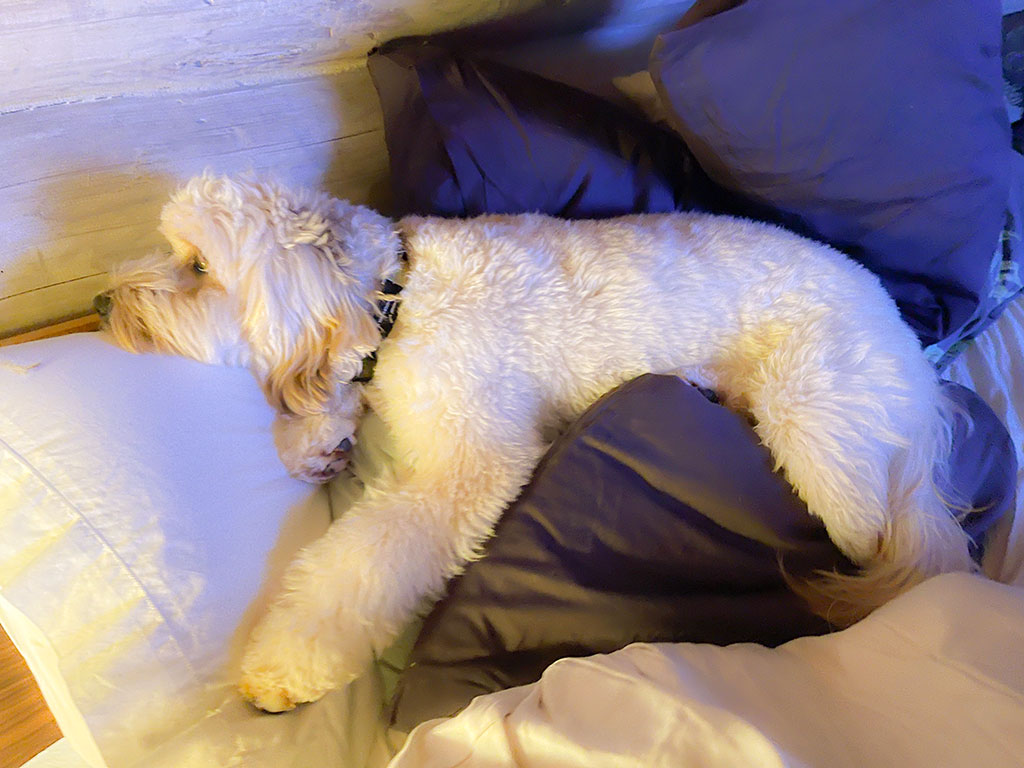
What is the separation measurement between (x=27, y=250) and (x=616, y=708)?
130cm

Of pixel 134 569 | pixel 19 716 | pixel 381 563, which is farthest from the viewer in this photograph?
pixel 19 716

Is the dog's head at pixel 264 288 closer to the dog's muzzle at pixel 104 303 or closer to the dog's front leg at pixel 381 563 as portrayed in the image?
the dog's muzzle at pixel 104 303

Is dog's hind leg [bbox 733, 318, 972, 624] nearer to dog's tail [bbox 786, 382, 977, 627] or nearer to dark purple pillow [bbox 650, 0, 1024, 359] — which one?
dog's tail [bbox 786, 382, 977, 627]

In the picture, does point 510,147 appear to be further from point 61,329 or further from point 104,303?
point 61,329

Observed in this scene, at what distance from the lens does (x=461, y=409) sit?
1188 millimetres

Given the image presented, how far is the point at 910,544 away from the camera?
42.5 inches

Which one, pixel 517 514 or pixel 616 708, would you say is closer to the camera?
pixel 616 708

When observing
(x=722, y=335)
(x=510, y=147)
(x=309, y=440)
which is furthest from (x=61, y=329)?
(x=722, y=335)

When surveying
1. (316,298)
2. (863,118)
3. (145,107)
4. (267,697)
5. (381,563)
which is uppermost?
(145,107)

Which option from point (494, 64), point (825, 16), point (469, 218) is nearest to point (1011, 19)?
point (825, 16)

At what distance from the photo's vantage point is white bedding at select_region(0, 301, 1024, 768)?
703 mm

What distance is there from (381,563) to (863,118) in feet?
3.81

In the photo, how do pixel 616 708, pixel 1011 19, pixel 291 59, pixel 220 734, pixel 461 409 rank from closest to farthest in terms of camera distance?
pixel 616 708 < pixel 220 734 < pixel 461 409 < pixel 291 59 < pixel 1011 19

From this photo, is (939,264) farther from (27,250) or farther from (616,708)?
(27,250)
